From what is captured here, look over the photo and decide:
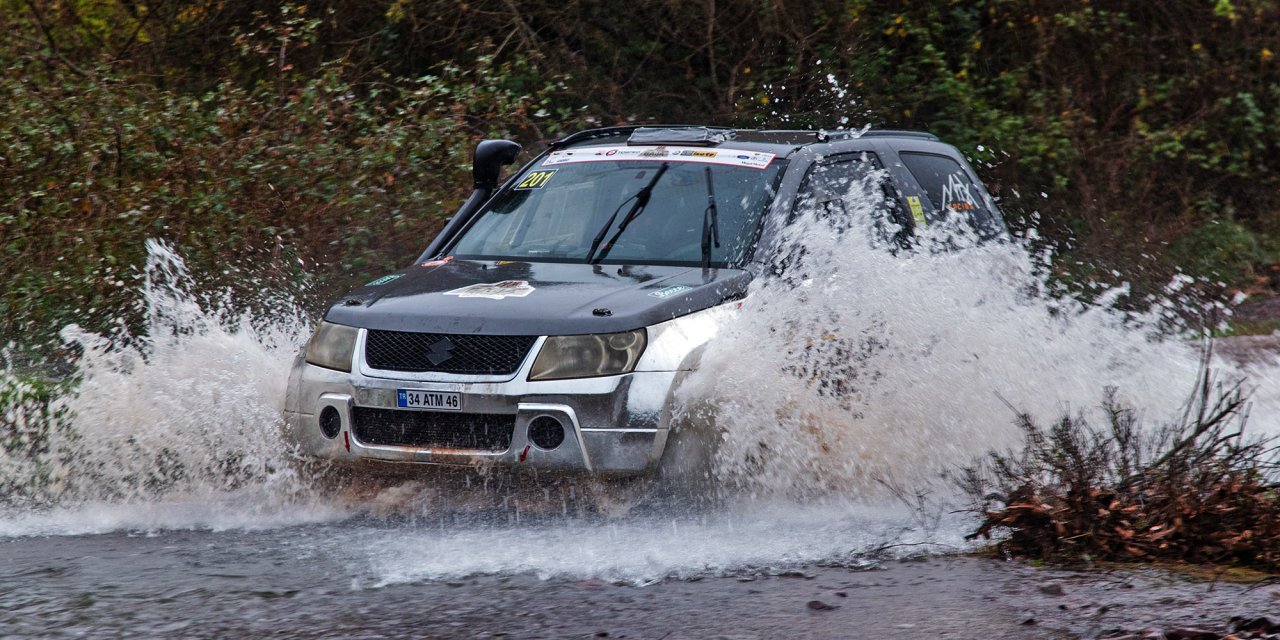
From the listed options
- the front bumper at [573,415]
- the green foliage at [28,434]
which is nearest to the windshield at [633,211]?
the front bumper at [573,415]

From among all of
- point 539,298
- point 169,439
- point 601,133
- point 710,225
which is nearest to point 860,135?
point 601,133

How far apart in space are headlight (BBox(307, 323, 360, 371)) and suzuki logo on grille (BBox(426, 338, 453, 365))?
0.40m

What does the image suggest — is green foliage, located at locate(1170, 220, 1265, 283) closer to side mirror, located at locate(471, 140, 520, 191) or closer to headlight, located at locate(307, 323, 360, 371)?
side mirror, located at locate(471, 140, 520, 191)

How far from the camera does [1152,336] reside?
7.96 m

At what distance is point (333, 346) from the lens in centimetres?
614

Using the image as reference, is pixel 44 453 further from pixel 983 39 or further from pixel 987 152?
pixel 983 39

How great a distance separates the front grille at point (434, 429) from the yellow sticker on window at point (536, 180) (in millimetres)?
1981

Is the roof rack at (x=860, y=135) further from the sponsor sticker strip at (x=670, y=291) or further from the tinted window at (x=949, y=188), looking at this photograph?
the sponsor sticker strip at (x=670, y=291)

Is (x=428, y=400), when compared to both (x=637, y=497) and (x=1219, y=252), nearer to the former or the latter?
(x=637, y=497)

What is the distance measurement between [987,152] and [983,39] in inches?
85.7

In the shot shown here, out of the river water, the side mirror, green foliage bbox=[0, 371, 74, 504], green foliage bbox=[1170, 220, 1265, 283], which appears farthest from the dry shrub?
green foliage bbox=[1170, 220, 1265, 283]

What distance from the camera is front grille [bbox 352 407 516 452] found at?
5.69m

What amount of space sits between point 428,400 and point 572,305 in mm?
681

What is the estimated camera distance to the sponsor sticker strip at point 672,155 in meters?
7.00
